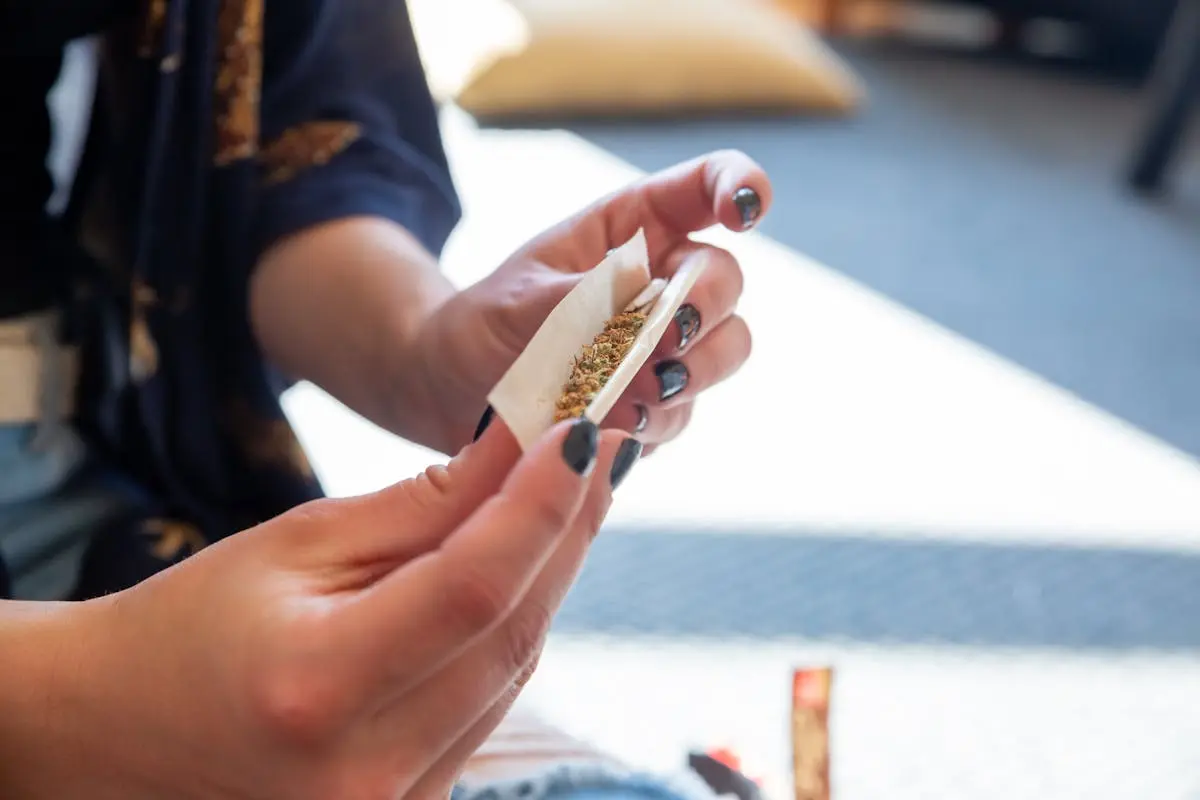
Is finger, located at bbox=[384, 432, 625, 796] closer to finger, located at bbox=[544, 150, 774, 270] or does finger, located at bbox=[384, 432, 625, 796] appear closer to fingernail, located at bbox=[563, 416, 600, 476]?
fingernail, located at bbox=[563, 416, 600, 476]

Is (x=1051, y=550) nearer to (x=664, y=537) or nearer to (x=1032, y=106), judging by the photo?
(x=664, y=537)

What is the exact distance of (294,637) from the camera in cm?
26

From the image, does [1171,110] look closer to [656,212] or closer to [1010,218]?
[1010,218]

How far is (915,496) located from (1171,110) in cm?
81

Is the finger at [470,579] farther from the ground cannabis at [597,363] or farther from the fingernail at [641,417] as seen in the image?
the fingernail at [641,417]

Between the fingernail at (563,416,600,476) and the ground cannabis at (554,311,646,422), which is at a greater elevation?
the fingernail at (563,416,600,476)

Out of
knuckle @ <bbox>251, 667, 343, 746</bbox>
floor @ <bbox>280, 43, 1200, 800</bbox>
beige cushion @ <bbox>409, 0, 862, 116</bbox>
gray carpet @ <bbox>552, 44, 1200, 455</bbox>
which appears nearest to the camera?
knuckle @ <bbox>251, 667, 343, 746</bbox>

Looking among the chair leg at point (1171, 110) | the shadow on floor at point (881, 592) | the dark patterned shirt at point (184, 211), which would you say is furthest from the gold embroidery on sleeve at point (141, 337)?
the chair leg at point (1171, 110)

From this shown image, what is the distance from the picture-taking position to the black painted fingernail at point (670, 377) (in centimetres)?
Result: 41

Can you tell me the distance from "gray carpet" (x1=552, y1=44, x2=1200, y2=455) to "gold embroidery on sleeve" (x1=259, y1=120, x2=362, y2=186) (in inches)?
29.4

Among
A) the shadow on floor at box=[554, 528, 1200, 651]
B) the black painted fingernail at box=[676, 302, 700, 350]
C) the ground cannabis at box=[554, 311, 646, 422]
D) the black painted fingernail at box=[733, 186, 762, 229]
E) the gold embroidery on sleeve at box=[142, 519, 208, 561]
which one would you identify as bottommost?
the shadow on floor at box=[554, 528, 1200, 651]

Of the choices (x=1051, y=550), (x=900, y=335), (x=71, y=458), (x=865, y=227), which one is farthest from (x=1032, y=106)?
(x=71, y=458)

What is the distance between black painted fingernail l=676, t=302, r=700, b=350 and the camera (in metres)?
0.40

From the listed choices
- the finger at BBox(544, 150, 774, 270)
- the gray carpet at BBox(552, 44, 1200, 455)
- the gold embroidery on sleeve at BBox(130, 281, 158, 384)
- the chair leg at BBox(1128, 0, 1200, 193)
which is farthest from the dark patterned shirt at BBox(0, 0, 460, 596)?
the chair leg at BBox(1128, 0, 1200, 193)
